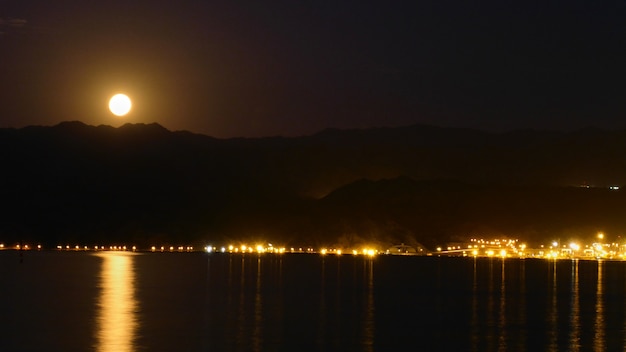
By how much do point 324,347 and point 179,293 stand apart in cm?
2862

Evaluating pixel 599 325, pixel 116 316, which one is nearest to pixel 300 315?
pixel 116 316

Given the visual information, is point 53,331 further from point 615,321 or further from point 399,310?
point 615,321

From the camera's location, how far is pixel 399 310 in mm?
55000

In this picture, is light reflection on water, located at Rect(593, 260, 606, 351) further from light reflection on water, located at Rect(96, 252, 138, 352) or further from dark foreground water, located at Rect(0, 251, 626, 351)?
light reflection on water, located at Rect(96, 252, 138, 352)

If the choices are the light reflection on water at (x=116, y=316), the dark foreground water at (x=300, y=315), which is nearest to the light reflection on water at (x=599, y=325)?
the dark foreground water at (x=300, y=315)

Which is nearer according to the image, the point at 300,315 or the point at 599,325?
the point at 599,325

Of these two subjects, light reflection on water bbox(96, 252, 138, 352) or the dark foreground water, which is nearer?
light reflection on water bbox(96, 252, 138, 352)

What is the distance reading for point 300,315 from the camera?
50.3m

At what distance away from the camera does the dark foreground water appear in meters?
39.3

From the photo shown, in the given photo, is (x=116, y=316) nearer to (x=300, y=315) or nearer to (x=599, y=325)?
(x=300, y=315)

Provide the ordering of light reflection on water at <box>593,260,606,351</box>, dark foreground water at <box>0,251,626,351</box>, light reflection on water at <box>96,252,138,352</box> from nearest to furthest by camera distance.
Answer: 1. light reflection on water at <box>96,252,138,352</box>
2. dark foreground water at <box>0,251,626,351</box>
3. light reflection on water at <box>593,260,606,351</box>

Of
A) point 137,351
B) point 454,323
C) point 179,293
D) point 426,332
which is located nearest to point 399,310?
point 454,323

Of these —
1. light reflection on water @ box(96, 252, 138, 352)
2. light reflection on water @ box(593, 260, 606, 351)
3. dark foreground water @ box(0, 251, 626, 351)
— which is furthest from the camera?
light reflection on water @ box(593, 260, 606, 351)

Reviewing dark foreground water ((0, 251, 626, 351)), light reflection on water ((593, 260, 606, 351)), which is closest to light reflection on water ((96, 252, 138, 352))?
dark foreground water ((0, 251, 626, 351))
